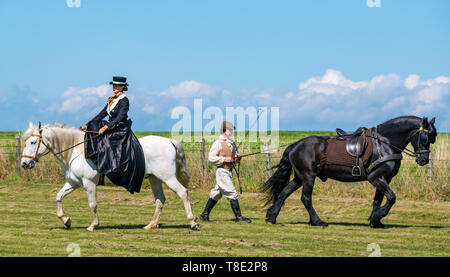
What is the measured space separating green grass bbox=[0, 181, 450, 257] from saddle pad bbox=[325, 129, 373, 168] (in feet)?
4.08

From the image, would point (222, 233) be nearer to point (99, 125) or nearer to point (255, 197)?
point (99, 125)

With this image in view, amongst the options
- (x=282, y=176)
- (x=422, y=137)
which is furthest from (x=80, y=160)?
(x=422, y=137)

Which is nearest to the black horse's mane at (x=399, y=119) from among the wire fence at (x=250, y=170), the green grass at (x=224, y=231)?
the green grass at (x=224, y=231)

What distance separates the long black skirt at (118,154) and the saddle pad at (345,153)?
11.6ft

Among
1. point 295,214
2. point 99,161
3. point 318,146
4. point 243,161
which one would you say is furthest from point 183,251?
point 243,161

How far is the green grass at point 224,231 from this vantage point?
10.1 metres

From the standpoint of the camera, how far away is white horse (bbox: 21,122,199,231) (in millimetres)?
11625

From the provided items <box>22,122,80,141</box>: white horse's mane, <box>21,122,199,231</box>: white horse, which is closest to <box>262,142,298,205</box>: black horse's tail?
<box>21,122,199,231</box>: white horse

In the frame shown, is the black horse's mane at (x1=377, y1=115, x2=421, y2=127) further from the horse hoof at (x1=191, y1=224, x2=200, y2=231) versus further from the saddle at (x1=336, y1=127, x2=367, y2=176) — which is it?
the horse hoof at (x1=191, y1=224, x2=200, y2=231)

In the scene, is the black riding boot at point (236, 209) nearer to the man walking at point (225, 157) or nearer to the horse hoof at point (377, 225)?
the man walking at point (225, 157)

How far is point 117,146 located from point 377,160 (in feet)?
15.6

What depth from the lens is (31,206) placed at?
674 inches
